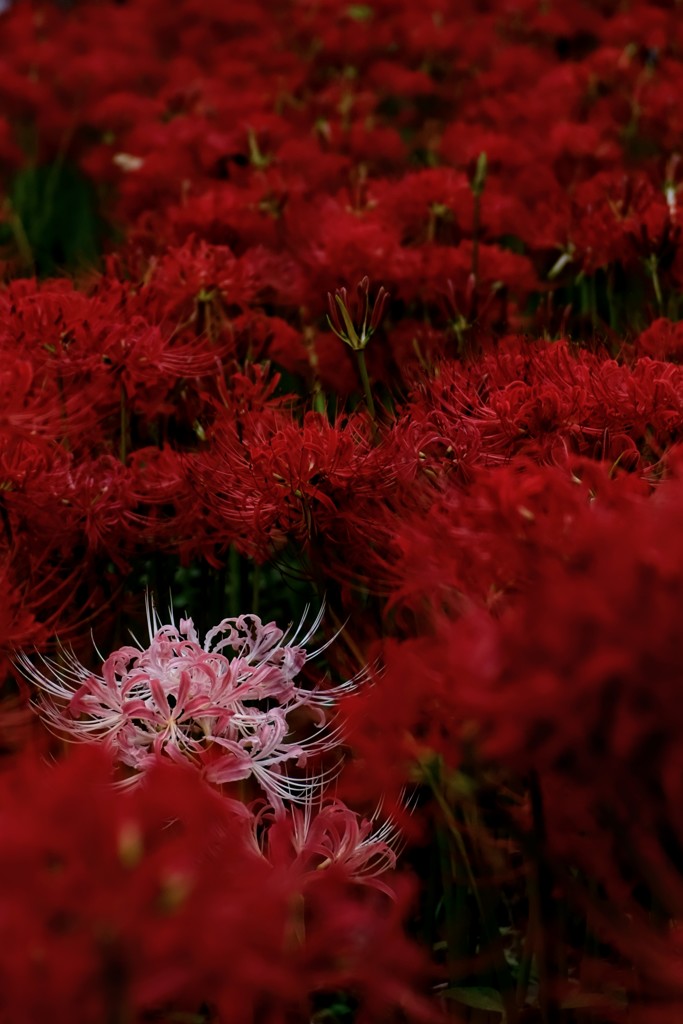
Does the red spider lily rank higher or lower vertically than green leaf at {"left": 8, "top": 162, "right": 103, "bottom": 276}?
higher

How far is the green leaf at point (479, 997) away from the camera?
798 millimetres

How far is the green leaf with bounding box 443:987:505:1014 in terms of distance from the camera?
2.62 feet

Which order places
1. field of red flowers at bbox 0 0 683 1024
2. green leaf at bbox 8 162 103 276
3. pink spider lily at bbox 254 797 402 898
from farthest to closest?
green leaf at bbox 8 162 103 276 → pink spider lily at bbox 254 797 402 898 → field of red flowers at bbox 0 0 683 1024

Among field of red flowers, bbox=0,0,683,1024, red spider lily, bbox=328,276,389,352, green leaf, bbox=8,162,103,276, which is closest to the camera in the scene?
field of red flowers, bbox=0,0,683,1024

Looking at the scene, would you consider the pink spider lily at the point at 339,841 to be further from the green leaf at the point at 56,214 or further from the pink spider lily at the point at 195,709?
the green leaf at the point at 56,214

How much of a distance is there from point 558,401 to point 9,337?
0.46 meters

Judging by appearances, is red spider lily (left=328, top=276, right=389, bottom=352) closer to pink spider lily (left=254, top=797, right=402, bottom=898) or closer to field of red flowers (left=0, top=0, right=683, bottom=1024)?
field of red flowers (left=0, top=0, right=683, bottom=1024)

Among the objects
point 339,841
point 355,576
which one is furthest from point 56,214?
point 339,841

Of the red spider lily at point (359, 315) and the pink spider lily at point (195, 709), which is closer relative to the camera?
the pink spider lily at point (195, 709)

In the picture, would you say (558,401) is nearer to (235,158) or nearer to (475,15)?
(235,158)

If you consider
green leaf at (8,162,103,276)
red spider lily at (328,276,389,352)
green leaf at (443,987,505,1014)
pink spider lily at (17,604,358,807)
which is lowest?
green leaf at (8,162,103,276)

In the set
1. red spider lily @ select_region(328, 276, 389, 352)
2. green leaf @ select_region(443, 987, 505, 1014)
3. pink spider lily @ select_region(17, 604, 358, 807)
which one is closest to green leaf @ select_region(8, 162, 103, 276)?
red spider lily @ select_region(328, 276, 389, 352)

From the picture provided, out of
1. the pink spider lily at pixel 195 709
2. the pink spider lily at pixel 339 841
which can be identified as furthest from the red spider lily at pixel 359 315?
the pink spider lily at pixel 339 841

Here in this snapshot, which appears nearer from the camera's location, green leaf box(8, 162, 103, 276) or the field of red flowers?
the field of red flowers
